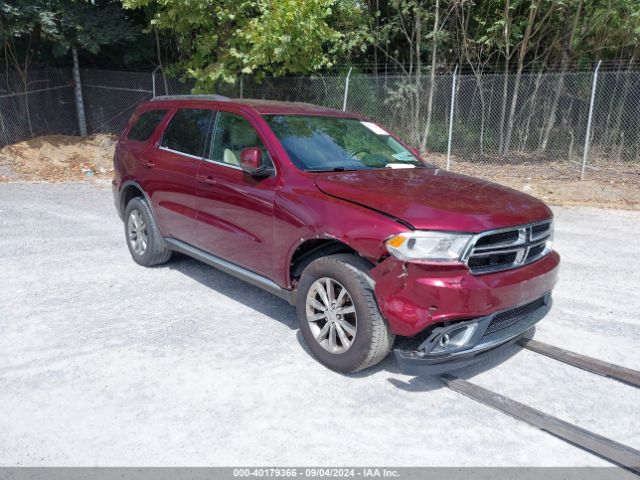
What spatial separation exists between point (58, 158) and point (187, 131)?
36.7ft

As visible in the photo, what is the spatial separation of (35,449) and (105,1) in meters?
16.1

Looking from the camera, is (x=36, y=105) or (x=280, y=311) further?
(x=36, y=105)

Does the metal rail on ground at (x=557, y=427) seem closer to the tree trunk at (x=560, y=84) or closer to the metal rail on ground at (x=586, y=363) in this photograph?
the metal rail on ground at (x=586, y=363)

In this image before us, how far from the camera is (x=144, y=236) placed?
19.8 ft

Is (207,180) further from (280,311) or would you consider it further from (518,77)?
(518,77)

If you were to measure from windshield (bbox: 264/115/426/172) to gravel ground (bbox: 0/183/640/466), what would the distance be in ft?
4.61

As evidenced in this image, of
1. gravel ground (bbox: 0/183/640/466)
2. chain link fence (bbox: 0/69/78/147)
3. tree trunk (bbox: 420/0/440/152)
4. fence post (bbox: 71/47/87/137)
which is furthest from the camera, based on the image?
fence post (bbox: 71/47/87/137)

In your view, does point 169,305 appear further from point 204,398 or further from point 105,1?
point 105,1

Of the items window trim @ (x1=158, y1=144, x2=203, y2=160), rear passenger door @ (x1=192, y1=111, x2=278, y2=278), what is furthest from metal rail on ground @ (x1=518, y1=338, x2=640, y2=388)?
window trim @ (x1=158, y1=144, x2=203, y2=160)

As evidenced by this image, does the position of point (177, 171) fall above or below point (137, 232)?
above

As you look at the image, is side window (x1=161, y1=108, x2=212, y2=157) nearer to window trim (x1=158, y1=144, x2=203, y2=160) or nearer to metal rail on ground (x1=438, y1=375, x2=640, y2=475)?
window trim (x1=158, y1=144, x2=203, y2=160)

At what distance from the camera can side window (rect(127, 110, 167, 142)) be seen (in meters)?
5.97

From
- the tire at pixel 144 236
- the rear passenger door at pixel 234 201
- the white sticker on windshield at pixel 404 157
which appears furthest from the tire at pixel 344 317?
the tire at pixel 144 236

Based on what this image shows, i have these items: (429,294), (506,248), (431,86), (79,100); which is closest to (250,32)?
(431,86)
